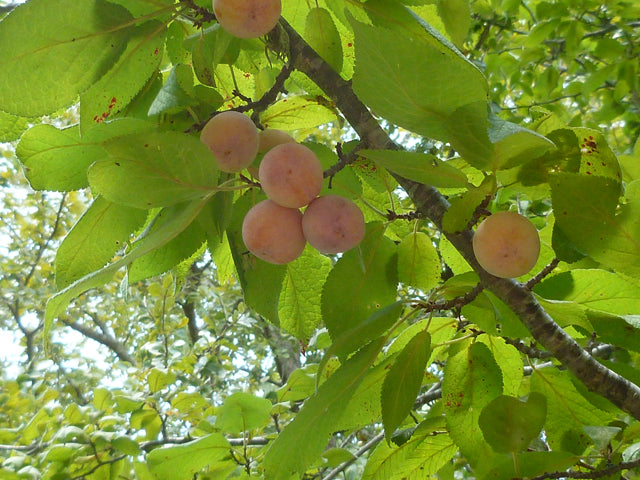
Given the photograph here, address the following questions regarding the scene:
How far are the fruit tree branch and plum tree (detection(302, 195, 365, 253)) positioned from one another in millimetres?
107

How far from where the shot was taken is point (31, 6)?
2.50ft

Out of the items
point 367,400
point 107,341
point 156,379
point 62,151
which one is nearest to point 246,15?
point 62,151

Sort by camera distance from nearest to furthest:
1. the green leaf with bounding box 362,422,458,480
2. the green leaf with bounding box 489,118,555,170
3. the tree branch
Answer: the green leaf with bounding box 489,118,555,170 < the green leaf with bounding box 362,422,458,480 < the tree branch

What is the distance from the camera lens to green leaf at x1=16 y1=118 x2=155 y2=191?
31.6 inches

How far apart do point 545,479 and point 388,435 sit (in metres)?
0.33

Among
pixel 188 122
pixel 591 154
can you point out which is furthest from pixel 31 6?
pixel 591 154

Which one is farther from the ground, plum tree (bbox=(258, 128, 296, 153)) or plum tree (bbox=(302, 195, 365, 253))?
plum tree (bbox=(258, 128, 296, 153))

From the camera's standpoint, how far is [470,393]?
1044 mm

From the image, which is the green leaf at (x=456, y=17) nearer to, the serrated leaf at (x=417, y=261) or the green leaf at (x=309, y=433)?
the serrated leaf at (x=417, y=261)

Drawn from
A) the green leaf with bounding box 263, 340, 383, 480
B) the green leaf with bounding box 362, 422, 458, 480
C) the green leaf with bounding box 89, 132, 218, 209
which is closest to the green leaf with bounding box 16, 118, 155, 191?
the green leaf with bounding box 89, 132, 218, 209

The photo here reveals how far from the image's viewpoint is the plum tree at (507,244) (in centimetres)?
67

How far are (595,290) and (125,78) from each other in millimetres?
878

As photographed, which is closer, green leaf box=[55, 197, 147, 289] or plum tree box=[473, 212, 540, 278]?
plum tree box=[473, 212, 540, 278]

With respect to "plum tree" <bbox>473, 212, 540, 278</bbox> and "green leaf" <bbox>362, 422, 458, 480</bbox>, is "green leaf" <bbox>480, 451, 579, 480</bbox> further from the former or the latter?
"plum tree" <bbox>473, 212, 540, 278</bbox>
